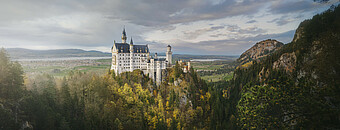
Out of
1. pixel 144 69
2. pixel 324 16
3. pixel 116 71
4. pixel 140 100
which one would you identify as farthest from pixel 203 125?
pixel 324 16

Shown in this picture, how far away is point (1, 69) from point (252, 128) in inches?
1355

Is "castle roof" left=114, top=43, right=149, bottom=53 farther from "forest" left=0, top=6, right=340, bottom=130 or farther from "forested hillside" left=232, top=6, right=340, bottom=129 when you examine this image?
"forested hillside" left=232, top=6, right=340, bottom=129

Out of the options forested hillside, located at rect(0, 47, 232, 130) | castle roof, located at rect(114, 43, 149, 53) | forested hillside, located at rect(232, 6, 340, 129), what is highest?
castle roof, located at rect(114, 43, 149, 53)

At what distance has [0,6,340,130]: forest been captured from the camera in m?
11.1

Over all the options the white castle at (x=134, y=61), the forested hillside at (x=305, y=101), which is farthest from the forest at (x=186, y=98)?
the white castle at (x=134, y=61)

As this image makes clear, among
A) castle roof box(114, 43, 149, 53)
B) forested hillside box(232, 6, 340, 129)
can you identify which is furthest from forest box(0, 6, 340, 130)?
castle roof box(114, 43, 149, 53)

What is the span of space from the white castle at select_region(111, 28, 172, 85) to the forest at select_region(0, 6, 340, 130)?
332 centimetres

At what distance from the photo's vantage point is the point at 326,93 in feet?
33.3

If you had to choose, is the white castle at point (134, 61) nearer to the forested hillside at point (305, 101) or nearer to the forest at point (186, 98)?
the forest at point (186, 98)

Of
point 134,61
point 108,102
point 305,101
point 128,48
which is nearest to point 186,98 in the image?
point 134,61

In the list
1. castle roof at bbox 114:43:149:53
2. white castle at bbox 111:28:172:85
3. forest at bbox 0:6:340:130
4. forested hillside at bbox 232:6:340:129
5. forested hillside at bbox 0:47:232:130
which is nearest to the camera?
forested hillside at bbox 232:6:340:129

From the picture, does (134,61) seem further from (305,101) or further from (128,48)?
(305,101)

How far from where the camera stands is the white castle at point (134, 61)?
68062 mm

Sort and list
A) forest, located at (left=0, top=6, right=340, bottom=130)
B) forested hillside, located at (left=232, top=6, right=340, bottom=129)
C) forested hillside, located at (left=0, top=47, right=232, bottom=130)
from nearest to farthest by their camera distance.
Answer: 1. forested hillside, located at (left=232, top=6, right=340, bottom=129)
2. forest, located at (left=0, top=6, right=340, bottom=130)
3. forested hillside, located at (left=0, top=47, right=232, bottom=130)
